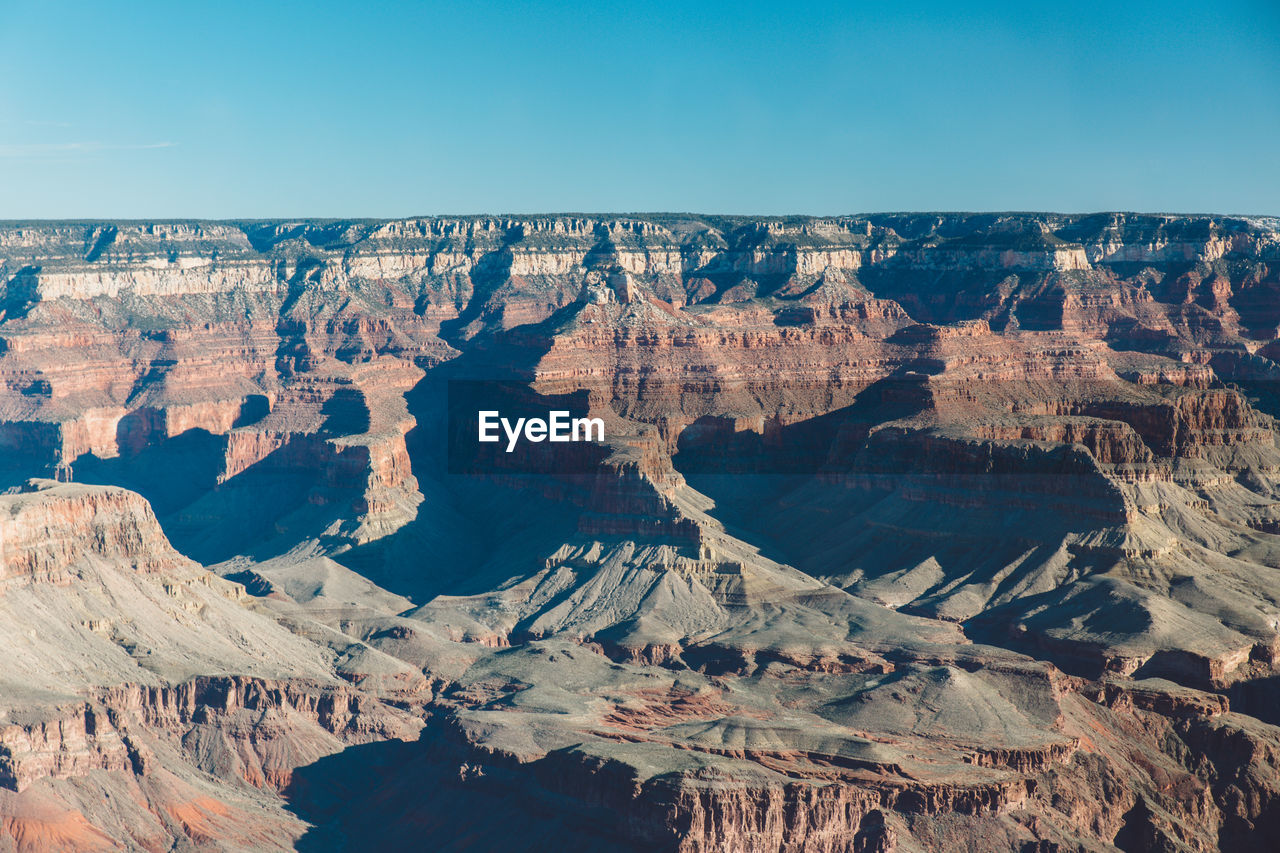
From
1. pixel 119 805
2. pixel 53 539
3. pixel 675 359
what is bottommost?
pixel 119 805

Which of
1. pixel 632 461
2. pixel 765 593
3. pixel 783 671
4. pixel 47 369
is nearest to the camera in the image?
pixel 783 671

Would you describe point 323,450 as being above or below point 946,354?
below

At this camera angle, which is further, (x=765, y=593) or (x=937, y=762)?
(x=765, y=593)

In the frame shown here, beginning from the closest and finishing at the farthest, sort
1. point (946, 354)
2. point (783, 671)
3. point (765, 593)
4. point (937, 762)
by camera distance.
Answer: point (937, 762) < point (783, 671) < point (765, 593) < point (946, 354)

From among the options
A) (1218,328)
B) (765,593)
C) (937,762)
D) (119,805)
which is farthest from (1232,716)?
(1218,328)

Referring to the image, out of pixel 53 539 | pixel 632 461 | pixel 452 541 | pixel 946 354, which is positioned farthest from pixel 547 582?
pixel 946 354

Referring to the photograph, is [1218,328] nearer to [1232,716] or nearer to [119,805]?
[1232,716]
